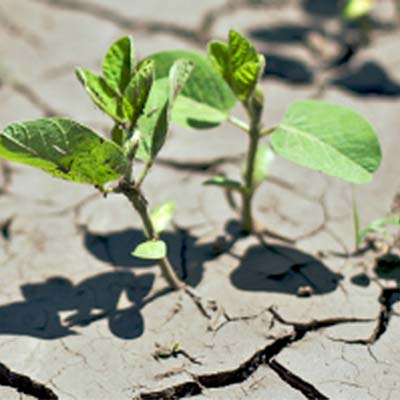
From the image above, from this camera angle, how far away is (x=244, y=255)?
2.39m

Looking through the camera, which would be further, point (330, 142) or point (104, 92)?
point (330, 142)

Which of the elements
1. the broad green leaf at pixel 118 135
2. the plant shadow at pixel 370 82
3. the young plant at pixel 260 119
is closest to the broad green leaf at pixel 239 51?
the young plant at pixel 260 119

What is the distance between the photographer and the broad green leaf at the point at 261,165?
235 centimetres

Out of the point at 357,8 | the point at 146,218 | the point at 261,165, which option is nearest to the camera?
the point at 146,218

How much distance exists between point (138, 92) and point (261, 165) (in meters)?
0.69

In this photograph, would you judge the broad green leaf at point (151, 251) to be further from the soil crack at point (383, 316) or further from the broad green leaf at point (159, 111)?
the soil crack at point (383, 316)

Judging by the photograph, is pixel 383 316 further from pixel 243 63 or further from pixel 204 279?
pixel 243 63

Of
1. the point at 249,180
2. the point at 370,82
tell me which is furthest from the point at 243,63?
the point at 370,82

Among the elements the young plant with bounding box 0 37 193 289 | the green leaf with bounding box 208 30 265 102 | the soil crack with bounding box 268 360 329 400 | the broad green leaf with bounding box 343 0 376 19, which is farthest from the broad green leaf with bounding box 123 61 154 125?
the broad green leaf with bounding box 343 0 376 19

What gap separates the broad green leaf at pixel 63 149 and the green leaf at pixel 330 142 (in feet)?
1.79

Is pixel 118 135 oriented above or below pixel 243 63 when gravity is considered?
below

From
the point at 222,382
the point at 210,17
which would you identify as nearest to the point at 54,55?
the point at 210,17

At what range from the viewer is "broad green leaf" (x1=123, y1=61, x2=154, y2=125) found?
180 cm

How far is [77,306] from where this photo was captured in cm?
223
